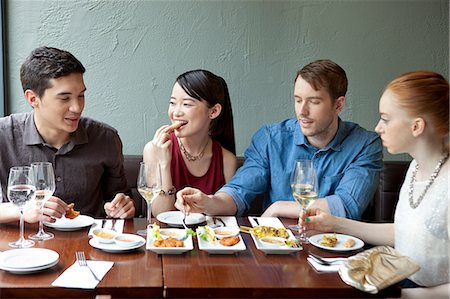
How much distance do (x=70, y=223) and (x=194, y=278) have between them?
67 cm

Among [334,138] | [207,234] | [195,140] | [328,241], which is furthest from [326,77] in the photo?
[207,234]

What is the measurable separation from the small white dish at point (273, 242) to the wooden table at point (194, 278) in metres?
0.04

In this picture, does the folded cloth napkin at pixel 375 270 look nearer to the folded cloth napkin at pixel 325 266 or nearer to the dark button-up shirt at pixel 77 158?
the folded cloth napkin at pixel 325 266

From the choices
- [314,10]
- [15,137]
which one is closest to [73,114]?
[15,137]

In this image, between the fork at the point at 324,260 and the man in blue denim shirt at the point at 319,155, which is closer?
the fork at the point at 324,260

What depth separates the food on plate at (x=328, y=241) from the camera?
1.88 m

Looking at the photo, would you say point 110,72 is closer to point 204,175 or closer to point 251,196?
point 204,175

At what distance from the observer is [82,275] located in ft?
5.16

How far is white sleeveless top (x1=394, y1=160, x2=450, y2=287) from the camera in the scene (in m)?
1.75

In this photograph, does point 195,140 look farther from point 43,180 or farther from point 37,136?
point 43,180

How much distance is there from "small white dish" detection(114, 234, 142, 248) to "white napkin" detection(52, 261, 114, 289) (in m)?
0.12

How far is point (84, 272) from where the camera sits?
1593 mm

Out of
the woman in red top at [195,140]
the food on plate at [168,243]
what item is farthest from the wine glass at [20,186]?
the woman in red top at [195,140]

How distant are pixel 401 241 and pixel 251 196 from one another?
2.80 ft
